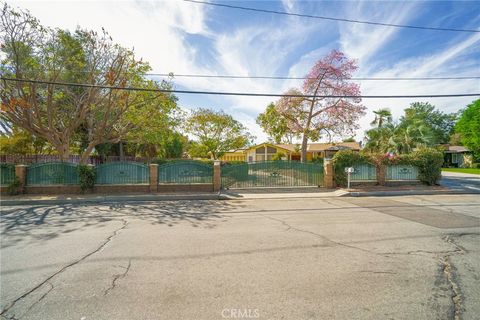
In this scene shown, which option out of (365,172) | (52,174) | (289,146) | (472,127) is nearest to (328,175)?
(365,172)

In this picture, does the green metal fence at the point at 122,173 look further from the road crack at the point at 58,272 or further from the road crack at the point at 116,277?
the road crack at the point at 116,277

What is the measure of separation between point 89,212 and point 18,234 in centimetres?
272

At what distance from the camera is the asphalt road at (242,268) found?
2816mm

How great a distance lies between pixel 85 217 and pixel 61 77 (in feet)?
40.0

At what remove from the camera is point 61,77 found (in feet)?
49.4

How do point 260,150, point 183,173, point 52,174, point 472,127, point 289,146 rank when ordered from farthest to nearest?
point 289,146
point 260,150
point 472,127
point 183,173
point 52,174

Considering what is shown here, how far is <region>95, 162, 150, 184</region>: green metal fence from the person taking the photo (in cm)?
1271

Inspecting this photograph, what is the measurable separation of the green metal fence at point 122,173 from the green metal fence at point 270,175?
4483mm

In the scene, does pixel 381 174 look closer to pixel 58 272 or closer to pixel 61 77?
pixel 58 272

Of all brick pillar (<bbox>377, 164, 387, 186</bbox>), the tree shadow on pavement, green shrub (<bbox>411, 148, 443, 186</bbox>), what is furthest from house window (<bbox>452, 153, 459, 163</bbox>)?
the tree shadow on pavement

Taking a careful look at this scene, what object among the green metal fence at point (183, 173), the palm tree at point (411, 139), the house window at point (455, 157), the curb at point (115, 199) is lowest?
the curb at point (115, 199)

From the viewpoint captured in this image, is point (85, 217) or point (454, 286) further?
point (85, 217)

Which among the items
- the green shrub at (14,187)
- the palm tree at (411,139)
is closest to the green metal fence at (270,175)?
the green shrub at (14,187)

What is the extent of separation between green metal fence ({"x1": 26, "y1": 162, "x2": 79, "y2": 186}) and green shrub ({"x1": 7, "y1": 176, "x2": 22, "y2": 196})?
44cm
